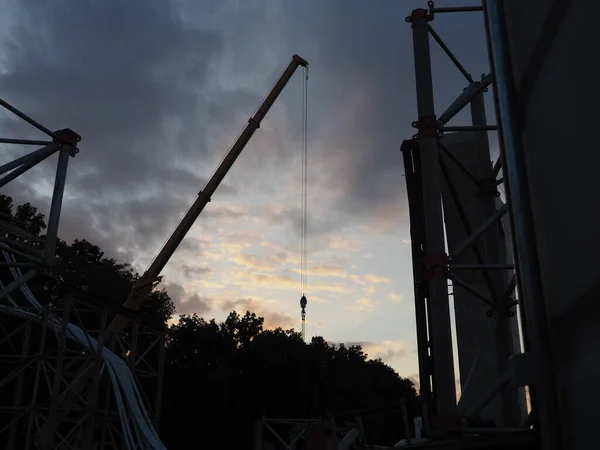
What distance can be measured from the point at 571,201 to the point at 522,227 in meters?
0.28

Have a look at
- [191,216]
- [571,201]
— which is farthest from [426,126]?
[191,216]

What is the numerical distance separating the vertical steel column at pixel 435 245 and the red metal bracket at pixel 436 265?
0.14 ft

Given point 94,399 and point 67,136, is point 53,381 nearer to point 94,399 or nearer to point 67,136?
point 94,399

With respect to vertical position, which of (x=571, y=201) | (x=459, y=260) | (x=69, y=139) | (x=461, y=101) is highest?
(x=69, y=139)

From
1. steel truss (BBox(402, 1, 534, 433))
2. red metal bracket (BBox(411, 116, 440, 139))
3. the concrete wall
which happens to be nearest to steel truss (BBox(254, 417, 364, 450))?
steel truss (BBox(402, 1, 534, 433))

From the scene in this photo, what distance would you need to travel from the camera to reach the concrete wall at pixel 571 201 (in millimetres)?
1368

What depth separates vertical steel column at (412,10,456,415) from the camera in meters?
5.72

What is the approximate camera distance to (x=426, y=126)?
646 centimetres

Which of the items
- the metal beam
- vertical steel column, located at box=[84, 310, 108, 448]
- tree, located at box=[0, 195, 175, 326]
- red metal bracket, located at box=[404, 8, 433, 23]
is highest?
tree, located at box=[0, 195, 175, 326]

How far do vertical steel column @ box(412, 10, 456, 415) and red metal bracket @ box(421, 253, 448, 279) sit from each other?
0.14 ft

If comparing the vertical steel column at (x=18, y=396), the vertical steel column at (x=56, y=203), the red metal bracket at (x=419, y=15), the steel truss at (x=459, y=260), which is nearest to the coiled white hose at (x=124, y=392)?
the vertical steel column at (x=18, y=396)

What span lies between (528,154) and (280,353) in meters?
43.7

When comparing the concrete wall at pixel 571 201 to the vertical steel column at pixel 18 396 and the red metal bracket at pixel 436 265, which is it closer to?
the red metal bracket at pixel 436 265

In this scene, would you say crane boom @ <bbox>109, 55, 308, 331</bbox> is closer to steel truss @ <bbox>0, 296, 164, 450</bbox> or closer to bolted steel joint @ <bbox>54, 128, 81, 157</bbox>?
steel truss @ <bbox>0, 296, 164, 450</bbox>
